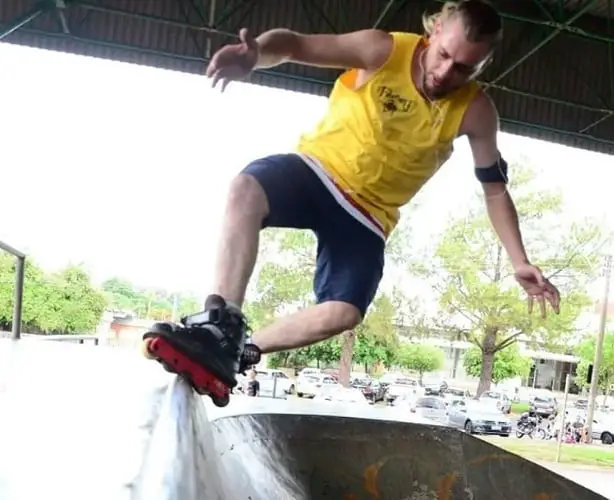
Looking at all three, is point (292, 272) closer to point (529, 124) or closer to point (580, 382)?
point (529, 124)

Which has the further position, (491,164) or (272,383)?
(272,383)

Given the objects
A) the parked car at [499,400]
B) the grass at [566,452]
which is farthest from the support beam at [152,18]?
the parked car at [499,400]

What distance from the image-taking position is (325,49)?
2102mm

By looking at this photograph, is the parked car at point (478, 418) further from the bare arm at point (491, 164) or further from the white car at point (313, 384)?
the bare arm at point (491, 164)

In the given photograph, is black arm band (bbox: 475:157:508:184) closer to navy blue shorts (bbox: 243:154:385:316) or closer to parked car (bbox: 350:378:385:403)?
navy blue shorts (bbox: 243:154:385:316)

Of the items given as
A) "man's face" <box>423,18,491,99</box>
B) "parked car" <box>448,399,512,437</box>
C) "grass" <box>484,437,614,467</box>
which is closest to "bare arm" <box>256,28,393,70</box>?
"man's face" <box>423,18,491,99</box>

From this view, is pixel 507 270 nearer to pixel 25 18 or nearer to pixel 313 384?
pixel 313 384

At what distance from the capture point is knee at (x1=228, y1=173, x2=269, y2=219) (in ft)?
6.49

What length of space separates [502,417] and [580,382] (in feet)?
16.1

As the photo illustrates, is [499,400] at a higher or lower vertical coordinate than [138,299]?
lower

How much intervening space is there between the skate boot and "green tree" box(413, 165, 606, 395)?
13.4 meters

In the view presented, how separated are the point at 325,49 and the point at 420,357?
16.8 meters

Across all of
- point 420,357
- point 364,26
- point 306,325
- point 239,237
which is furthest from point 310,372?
point 239,237

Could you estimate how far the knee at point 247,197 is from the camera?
1.98 metres
